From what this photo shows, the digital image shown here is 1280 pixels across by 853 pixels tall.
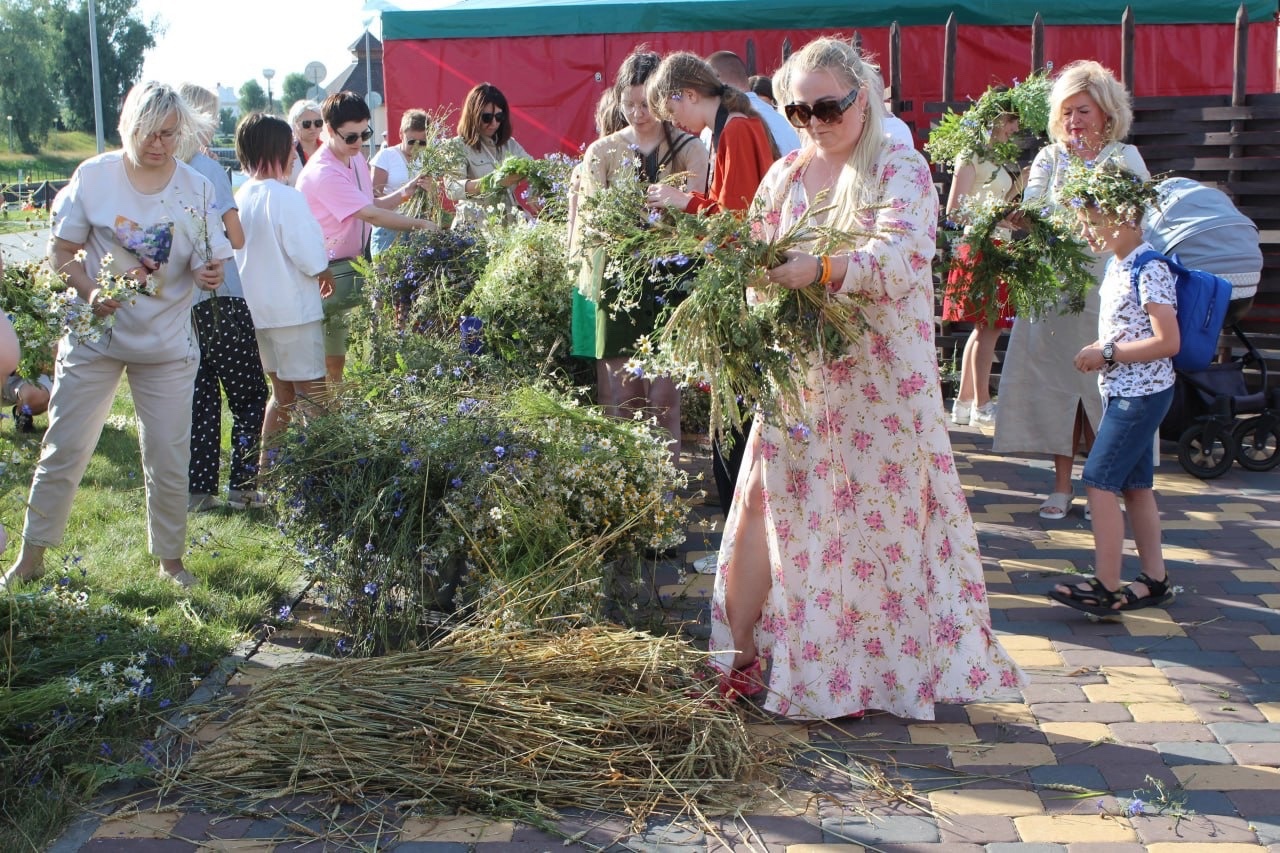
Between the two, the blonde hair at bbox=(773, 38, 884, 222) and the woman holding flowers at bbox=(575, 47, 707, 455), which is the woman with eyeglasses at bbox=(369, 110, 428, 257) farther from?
the blonde hair at bbox=(773, 38, 884, 222)

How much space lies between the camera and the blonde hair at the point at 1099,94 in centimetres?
525

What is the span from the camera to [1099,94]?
5.25 m

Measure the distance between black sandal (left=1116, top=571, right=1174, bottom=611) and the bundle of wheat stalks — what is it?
181 cm

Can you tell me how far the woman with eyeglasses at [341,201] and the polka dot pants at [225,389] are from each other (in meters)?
0.61

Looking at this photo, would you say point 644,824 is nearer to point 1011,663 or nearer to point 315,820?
point 315,820

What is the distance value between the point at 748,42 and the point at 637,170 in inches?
245

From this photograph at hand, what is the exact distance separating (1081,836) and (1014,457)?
4399 millimetres

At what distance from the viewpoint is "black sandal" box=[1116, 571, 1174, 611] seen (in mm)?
4676

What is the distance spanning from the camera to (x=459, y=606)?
4.22 metres

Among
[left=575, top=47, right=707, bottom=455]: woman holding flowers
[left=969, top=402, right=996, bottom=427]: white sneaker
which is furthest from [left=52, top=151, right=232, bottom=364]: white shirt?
[left=969, top=402, right=996, bottom=427]: white sneaker

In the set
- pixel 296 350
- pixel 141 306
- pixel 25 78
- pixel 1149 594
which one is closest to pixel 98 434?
pixel 141 306

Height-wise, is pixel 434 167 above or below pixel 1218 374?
above

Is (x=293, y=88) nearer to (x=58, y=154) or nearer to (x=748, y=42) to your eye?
(x=58, y=154)

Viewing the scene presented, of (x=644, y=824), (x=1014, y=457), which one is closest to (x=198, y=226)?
(x=644, y=824)
